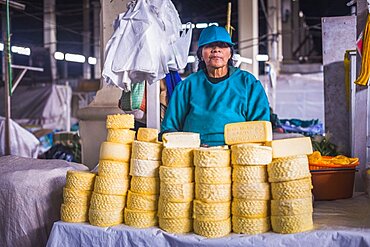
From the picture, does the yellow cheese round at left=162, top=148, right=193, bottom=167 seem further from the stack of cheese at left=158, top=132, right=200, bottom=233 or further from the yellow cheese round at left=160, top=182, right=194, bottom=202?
the yellow cheese round at left=160, top=182, right=194, bottom=202

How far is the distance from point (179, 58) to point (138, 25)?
526 mm

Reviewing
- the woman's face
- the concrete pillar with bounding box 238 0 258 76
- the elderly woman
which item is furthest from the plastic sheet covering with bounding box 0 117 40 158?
the woman's face

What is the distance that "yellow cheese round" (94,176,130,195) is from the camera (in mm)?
2766

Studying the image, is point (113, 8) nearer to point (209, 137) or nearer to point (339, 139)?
point (209, 137)

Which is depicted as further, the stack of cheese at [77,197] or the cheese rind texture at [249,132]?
the stack of cheese at [77,197]

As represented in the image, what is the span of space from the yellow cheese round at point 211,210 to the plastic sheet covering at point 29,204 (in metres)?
1.37

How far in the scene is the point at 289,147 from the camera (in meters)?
2.60

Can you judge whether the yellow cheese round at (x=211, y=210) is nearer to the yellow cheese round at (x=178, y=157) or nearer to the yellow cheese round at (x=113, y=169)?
the yellow cheese round at (x=178, y=157)

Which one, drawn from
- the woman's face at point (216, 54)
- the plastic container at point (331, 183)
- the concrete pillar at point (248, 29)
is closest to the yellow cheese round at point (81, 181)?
the woman's face at point (216, 54)

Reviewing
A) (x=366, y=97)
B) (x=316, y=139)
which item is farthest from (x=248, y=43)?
(x=366, y=97)

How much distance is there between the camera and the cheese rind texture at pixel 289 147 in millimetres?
2572

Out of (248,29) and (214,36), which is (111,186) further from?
(248,29)

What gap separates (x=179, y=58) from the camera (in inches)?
144

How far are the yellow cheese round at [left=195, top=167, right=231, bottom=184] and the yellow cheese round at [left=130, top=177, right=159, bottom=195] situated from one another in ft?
1.04
